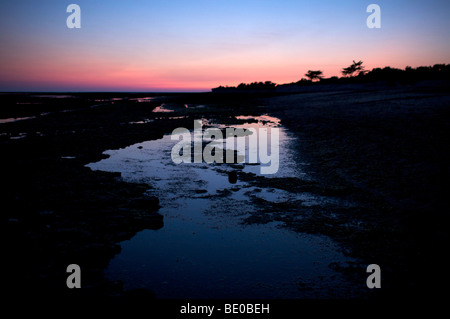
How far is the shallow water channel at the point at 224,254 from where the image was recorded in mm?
3641

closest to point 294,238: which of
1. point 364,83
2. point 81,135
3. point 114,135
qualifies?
point 114,135

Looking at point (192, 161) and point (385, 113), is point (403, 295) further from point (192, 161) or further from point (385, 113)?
point (385, 113)

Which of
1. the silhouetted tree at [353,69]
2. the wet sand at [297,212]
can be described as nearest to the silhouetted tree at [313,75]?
the silhouetted tree at [353,69]

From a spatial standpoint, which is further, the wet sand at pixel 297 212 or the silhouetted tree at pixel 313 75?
the silhouetted tree at pixel 313 75

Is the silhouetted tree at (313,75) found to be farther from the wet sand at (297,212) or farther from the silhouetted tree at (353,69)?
the wet sand at (297,212)

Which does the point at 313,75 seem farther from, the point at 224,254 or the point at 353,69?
the point at 224,254

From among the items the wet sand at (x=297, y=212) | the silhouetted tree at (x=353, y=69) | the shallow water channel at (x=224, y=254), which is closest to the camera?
the shallow water channel at (x=224, y=254)

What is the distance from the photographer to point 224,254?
443 cm

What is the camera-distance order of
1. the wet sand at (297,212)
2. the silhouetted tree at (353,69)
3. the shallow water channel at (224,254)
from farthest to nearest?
the silhouetted tree at (353,69) < the wet sand at (297,212) < the shallow water channel at (224,254)

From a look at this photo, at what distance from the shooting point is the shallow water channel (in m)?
3.64

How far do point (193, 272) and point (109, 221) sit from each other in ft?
7.69
